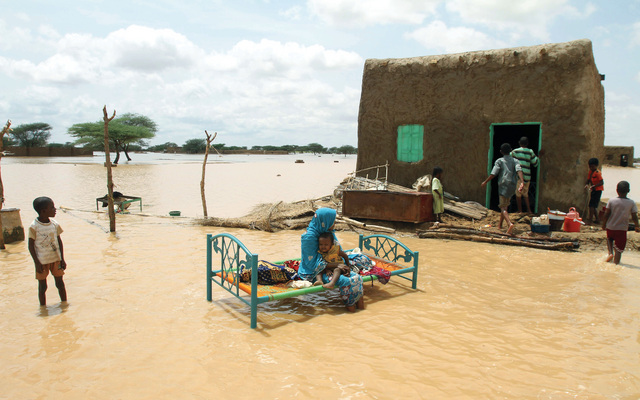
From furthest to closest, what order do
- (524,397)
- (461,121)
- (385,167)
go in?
(385,167), (461,121), (524,397)

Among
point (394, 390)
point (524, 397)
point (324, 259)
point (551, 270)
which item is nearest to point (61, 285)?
point (324, 259)

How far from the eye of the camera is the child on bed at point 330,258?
4777mm

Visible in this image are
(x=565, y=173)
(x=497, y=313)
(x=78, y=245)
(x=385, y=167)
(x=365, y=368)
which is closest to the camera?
(x=365, y=368)

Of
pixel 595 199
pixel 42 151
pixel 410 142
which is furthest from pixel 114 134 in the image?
pixel 595 199

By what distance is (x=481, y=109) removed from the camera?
34.2 ft

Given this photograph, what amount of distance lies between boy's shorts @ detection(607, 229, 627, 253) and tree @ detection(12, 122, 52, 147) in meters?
74.7

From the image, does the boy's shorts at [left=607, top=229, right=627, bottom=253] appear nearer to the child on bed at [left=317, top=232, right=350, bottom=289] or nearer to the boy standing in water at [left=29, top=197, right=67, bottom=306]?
the child on bed at [left=317, top=232, right=350, bottom=289]

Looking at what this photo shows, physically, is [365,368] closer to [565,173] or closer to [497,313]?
[497,313]

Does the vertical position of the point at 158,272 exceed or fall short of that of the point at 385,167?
it falls short

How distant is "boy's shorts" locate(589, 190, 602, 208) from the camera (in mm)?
9289

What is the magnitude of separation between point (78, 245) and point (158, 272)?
292cm

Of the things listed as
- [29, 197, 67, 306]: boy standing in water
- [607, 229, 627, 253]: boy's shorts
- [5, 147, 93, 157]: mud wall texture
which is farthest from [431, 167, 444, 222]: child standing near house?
[5, 147, 93, 157]: mud wall texture

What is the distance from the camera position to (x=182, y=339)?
13.2 ft

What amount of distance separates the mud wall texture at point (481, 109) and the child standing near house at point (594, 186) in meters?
0.19
